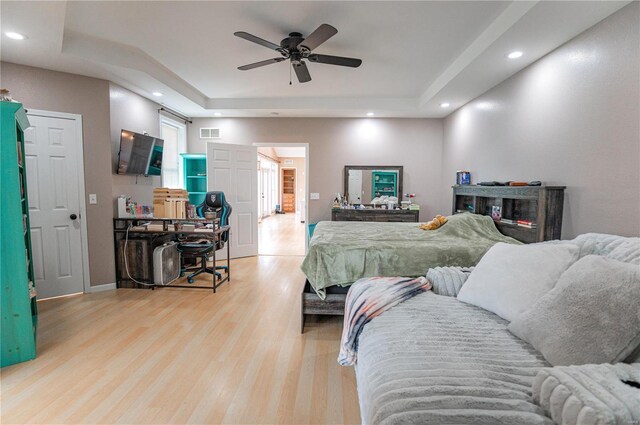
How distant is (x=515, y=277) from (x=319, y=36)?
2.22m

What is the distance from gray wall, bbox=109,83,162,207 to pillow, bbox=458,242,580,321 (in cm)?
421

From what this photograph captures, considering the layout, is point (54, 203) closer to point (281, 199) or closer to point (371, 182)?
point (371, 182)

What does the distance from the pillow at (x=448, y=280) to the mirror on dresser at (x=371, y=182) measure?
3.57 m

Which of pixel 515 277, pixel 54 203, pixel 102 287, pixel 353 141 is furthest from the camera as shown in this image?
pixel 353 141

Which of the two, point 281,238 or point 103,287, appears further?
point 281,238

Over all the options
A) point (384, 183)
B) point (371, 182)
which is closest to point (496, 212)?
point (384, 183)

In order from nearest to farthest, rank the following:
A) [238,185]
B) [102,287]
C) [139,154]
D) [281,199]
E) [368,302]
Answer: [368,302], [102,287], [139,154], [238,185], [281,199]

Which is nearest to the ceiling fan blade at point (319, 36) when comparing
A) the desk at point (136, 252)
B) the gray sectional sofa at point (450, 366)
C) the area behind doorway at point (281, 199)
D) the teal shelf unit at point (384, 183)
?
the gray sectional sofa at point (450, 366)

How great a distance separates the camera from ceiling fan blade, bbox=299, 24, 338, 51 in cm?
221

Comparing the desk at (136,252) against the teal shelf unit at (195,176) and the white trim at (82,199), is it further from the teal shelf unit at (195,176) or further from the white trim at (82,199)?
the teal shelf unit at (195,176)

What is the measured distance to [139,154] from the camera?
4043 millimetres

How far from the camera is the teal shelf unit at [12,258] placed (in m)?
2.07

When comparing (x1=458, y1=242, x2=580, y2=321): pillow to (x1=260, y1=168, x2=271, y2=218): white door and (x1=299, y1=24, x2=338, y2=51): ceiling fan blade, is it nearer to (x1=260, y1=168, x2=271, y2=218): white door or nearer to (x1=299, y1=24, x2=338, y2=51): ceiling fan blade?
(x1=299, y1=24, x2=338, y2=51): ceiling fan blade

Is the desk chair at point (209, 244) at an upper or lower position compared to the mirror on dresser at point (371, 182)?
lower
